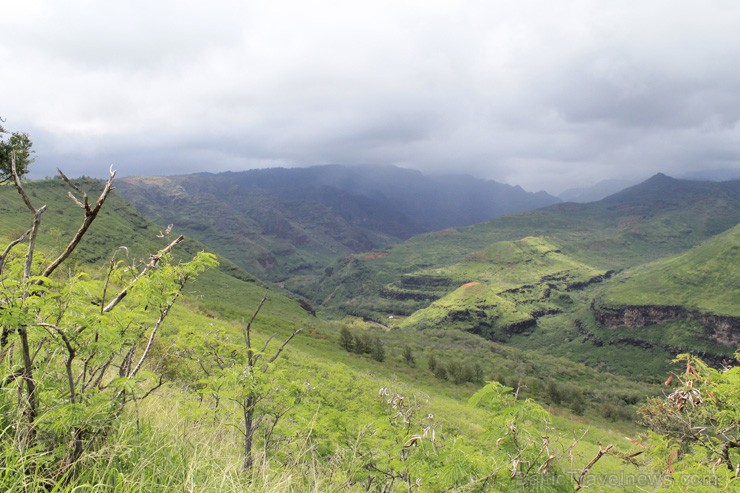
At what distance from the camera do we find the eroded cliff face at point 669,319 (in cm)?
16288

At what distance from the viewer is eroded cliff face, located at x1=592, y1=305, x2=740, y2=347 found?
162875 millimetres

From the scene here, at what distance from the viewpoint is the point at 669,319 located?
184375mm

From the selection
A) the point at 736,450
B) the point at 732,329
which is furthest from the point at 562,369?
the point at 736,450

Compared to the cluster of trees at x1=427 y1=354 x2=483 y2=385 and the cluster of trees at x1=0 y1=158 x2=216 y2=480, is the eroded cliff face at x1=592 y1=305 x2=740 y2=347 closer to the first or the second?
the cluster of trees at x1=427 y1=354 x2=483 y2=385

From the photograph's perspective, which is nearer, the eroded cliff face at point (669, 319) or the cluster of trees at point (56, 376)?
the cluster of trees at point (56, 376)

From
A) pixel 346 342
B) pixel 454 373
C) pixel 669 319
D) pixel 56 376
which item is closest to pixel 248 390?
pixel 56 376

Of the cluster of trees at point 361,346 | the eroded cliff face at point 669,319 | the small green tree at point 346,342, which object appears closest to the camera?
the small green tree at point 346,342

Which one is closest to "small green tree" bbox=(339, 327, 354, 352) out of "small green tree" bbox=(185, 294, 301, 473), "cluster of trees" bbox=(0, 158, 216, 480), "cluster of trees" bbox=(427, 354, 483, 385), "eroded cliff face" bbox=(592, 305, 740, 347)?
"cluster of trees" bbox=(427, 354, 483, 385)

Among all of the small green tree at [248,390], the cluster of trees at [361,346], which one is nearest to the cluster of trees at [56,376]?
the small green tree at [248,390]

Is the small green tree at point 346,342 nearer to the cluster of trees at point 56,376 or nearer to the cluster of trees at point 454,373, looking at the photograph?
the cluster of trees at point 454,373

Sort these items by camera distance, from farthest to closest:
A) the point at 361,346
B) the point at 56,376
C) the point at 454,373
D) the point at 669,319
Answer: the point at 669,319 → the point at 454,373 → the point at 361,346 → the point at 56,376

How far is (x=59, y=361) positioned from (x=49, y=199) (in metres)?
167

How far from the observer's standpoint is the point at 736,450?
5.63 m

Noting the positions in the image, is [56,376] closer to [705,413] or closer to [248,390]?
[248,390]
